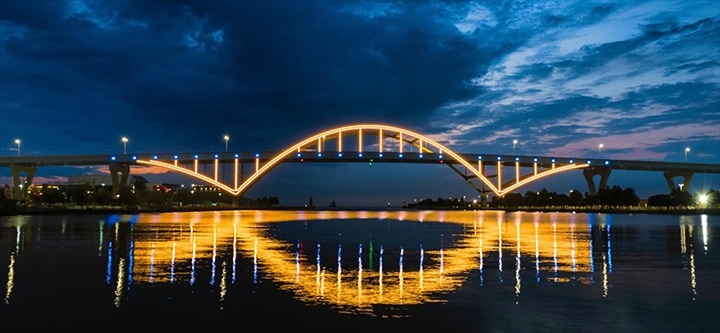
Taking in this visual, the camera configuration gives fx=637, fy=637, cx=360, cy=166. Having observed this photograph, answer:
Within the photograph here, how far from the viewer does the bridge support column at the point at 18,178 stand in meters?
96.8

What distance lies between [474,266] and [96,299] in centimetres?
963

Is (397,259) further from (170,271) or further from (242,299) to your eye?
(242,299)

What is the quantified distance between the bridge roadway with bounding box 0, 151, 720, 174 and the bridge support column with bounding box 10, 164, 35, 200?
0.72 m

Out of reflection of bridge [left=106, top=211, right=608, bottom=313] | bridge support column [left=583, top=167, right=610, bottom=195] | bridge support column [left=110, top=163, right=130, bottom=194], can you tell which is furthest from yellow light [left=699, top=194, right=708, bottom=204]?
reflection of bridge [left=106, top=211, right=608, bottom=313]

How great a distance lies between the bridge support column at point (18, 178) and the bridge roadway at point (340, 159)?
72 cm

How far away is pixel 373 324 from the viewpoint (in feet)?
30.4

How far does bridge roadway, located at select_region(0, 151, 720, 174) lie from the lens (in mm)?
101250

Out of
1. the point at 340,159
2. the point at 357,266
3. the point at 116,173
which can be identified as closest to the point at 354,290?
the point at 357,266

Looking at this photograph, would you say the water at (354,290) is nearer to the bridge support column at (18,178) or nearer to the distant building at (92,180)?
the bridge support column at (18,178)

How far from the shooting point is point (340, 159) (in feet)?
379

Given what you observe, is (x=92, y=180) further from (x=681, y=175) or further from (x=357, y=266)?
(x=357, y=266)

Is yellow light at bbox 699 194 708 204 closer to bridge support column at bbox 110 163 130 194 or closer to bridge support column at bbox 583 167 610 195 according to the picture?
bridge support column at bbox 583 167 610 195

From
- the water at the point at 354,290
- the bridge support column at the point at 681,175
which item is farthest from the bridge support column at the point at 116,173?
the bridge support column at the point at 681,175

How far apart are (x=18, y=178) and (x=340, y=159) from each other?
171 feet
